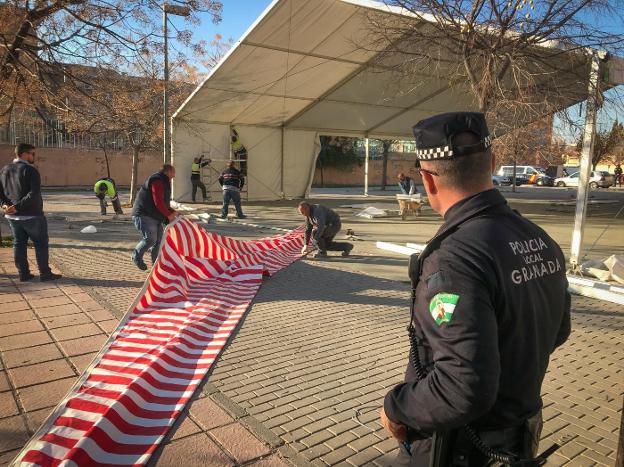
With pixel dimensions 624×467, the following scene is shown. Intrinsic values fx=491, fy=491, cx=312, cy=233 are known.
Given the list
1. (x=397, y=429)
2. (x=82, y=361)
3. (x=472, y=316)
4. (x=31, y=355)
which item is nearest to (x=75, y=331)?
(x=31, y=355)

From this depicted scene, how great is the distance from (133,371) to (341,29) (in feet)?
37.1

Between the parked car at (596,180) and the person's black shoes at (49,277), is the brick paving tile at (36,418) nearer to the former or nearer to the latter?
the person's black shoes at (49,277)

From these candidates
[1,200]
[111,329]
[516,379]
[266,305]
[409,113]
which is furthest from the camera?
[409,113]

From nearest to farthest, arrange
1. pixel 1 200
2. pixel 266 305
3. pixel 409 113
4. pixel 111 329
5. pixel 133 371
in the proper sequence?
pixel 133 371
pixel 111 329
pixel 266 305
pixel 1 200
pixel 409 113

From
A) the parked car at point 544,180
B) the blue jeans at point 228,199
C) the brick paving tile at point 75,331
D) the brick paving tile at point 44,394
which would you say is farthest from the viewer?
the parked car at point 544,180

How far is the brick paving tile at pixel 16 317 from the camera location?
5.32 metres

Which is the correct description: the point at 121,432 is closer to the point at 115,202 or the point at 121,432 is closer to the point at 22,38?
the point at 22,38

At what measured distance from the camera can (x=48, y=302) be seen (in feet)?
20.0

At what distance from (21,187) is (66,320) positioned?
2492 millimetres

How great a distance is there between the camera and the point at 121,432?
3.24 meters

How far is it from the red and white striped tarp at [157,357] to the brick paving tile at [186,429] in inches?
3.1

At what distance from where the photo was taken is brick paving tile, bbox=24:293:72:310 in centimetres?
594

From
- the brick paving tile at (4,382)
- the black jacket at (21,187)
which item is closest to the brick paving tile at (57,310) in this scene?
the brick paving tile at (4,382)

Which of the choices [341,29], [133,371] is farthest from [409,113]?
[133,371]
